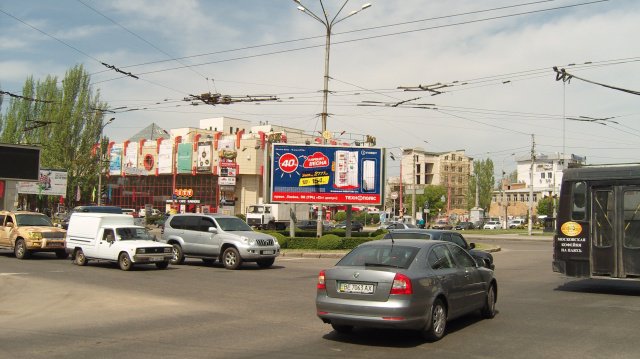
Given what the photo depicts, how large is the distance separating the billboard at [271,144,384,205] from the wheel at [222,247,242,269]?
35.1 feet

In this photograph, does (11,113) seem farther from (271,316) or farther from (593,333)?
(593,333)

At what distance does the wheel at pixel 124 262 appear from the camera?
19.3 meters

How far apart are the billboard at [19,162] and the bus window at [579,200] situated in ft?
106

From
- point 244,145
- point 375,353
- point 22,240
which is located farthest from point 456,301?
point 244,145

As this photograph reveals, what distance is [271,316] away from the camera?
1088 centimetres

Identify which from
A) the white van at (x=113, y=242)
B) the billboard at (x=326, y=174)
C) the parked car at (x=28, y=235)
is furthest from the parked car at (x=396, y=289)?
the billboard at (x=326, y=174)

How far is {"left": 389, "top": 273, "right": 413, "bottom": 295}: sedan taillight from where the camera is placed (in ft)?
26.1

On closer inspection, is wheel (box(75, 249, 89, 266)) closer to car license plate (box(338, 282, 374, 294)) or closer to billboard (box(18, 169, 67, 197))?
car license plate (box(338, 282, 374, 294))

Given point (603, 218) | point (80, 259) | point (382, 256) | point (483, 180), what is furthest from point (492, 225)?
point (382, 256)

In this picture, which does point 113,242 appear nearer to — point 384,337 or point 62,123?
point 384,337

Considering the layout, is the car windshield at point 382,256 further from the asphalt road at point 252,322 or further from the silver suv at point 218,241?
the silver suv at point 218,241

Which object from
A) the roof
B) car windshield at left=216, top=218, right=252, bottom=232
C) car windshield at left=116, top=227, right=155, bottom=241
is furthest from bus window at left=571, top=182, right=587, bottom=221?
the roof

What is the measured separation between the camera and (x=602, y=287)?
1614 cm

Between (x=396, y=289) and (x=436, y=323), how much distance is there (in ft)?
3.41
